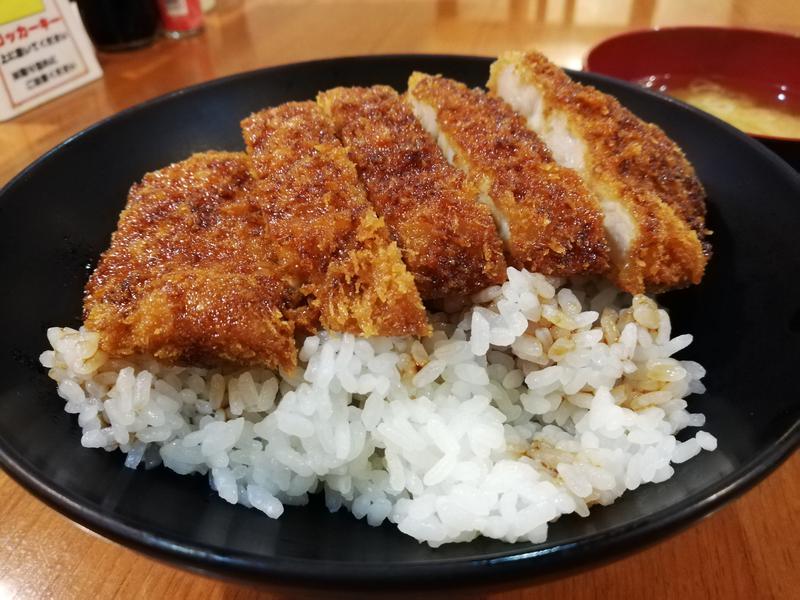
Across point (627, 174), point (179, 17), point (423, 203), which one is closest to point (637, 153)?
point (627, 174)

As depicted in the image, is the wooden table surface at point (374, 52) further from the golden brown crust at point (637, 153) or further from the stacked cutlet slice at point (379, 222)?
the golden brown crust at point (637, 153)

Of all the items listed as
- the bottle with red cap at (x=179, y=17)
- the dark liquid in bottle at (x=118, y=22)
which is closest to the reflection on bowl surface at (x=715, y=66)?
the bottle with red cap at (x=179, y=17)

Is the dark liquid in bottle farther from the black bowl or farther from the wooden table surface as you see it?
the black bowl

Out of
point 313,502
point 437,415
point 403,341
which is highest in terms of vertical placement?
point 403,341

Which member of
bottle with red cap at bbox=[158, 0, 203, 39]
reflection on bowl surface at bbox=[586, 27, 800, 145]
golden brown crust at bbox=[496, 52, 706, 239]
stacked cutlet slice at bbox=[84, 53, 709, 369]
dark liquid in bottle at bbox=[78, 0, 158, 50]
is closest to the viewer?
stacked cutlet slice at bbox=[84, 53, 709, 369]

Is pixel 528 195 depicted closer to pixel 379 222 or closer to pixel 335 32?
pixel 379 222

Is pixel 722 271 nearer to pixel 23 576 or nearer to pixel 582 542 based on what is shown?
pixel 582 542

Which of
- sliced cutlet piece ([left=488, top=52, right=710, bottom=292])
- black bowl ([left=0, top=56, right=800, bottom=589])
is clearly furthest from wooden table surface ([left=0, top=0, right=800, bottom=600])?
sliced cutlet piece ([left=488, top=52, right=710, bottom=292])

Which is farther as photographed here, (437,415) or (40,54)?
(40,54)
